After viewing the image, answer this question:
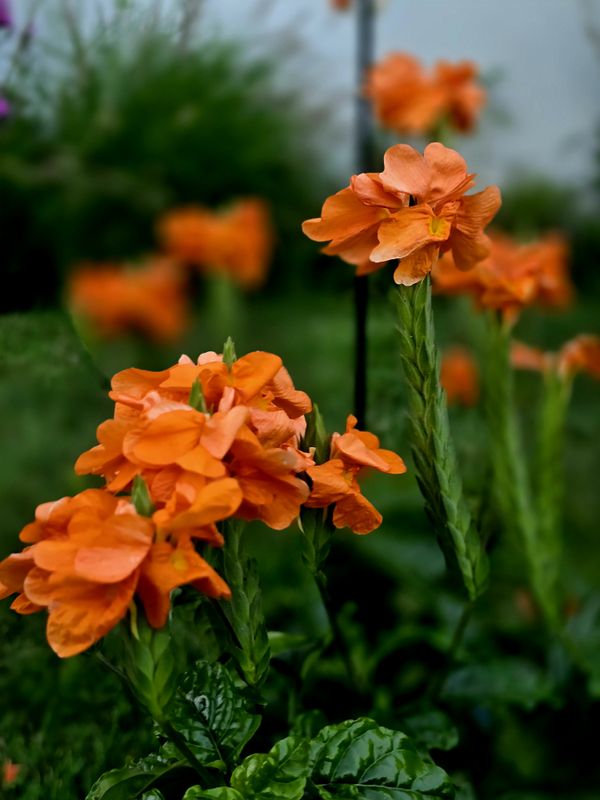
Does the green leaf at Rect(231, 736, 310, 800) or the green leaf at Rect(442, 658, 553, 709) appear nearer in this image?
the green leaf at Rect(231, 736, 310, 800)

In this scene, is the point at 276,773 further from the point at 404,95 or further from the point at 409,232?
the point at 404,95

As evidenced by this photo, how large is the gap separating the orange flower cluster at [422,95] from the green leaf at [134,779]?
1.09 m

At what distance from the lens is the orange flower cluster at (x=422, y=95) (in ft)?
4.68

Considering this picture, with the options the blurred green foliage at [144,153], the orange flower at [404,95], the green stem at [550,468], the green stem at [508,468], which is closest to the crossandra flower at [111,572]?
the green stem at [508,468]

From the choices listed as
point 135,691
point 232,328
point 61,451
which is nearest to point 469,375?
point 232,328

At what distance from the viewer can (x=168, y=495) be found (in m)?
0.48

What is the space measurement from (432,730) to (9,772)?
329 mm

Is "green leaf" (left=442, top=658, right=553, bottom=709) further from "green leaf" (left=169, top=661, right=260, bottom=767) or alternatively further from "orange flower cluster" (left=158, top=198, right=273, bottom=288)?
"orange flower cluster" (left=158, top=198, right=273, bottom=288)

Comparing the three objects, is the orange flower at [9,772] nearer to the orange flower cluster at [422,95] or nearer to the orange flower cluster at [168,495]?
the orange flower cluster at [168,495]

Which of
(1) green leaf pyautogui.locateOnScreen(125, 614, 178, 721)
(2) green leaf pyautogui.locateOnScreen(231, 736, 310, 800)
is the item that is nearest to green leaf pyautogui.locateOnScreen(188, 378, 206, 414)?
(1) green leaf pyautogui.locateOnScreen(125, 614, 178, 721)

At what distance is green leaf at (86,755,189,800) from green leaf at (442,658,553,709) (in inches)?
13.5

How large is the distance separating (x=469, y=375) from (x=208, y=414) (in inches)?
54.1

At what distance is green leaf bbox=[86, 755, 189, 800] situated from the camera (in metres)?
0.54

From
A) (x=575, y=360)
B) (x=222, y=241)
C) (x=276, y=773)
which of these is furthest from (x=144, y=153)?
(x=276, y=773)
